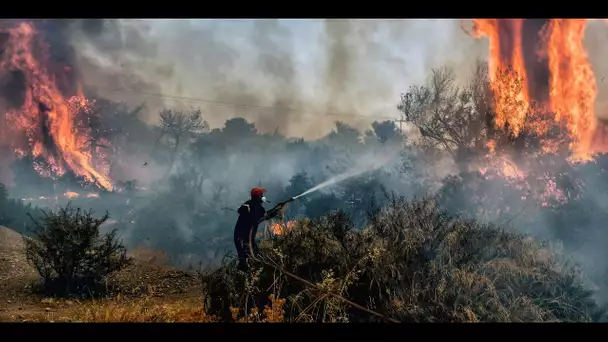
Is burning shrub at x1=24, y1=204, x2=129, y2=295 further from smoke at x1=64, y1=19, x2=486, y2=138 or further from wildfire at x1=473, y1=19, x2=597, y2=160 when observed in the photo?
wildfire at x1=473, y1=19, x2=597, y2=160

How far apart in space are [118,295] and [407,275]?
292 cm

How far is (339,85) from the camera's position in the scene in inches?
201

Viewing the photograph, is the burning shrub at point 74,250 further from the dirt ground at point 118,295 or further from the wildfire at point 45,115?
the wildfire at point 45,115

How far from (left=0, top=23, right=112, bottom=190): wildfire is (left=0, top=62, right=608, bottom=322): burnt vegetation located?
0.20 metres

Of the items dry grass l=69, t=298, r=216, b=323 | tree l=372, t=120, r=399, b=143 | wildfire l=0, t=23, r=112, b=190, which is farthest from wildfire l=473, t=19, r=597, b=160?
wildfire l=0, t=23, r=112, b=190

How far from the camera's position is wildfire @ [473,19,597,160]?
16.7 feet

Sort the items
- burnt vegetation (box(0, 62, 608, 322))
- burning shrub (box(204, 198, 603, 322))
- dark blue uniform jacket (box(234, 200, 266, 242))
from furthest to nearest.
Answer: dark blue uniform jacket (box(234, 200, 266, 242)) < burnt vegetation (box(0, 62, 608, 322)) < burning shrub (box(204, 198, 603, 322))

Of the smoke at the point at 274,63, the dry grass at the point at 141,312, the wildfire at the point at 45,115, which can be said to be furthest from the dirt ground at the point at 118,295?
the smoke at the point at 274,63

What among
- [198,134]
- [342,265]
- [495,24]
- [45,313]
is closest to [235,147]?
[198,134]

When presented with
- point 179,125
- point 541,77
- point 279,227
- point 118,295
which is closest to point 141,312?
point 118,295

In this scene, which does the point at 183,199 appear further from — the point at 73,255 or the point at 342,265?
the point at 342,265

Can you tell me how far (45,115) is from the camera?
17.3 ft

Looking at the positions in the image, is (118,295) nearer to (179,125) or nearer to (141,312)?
(141,312)
